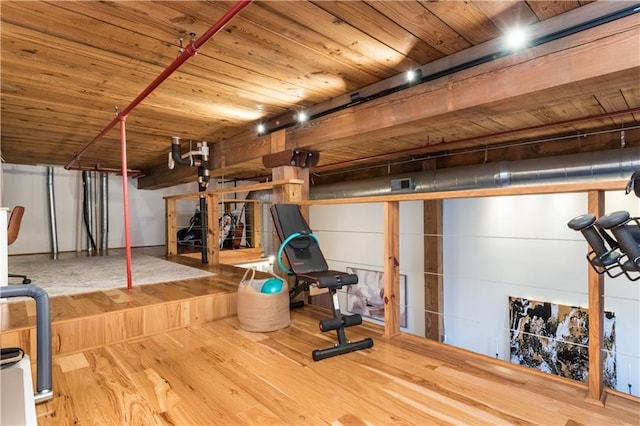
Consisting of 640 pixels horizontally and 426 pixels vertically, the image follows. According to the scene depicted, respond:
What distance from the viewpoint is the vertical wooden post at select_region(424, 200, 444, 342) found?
16.2 ft

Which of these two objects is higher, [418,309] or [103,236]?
[103,236]

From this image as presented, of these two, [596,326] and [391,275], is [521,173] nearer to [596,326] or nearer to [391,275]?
[391,275]

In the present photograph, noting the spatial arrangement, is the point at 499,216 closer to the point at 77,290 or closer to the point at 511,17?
the point at 511,17

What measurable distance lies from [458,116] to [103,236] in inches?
268

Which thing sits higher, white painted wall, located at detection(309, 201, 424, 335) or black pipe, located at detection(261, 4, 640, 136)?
Result: black pipe, located at detection(261, 4, 640, 136)

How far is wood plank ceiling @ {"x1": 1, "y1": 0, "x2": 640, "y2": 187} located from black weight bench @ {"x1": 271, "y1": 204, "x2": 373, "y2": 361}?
90cm

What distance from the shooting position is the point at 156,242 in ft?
24.6

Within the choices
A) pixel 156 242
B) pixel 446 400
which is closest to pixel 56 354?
pixel 446 400

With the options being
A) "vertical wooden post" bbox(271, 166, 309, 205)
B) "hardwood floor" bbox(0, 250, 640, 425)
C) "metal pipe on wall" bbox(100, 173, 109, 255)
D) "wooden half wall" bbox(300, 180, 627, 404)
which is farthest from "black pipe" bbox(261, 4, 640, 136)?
"metal pipe on wall" bbox(100, 173, 109, 255)

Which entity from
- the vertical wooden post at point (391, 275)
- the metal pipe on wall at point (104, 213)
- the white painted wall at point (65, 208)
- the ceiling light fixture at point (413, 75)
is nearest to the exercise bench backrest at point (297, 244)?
the vertical wooden post at point (391, 275)

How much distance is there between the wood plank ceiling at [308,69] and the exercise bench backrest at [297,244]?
33.9 inches

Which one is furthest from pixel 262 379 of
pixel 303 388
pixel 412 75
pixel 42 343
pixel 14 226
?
pixel 14 226

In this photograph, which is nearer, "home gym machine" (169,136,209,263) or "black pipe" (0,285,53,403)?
"black pipe" (0,285,53,403)

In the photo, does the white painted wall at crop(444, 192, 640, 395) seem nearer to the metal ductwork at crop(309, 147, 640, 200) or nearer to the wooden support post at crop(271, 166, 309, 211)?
the metal ductwork at crop(309, 147, 640, 200)
